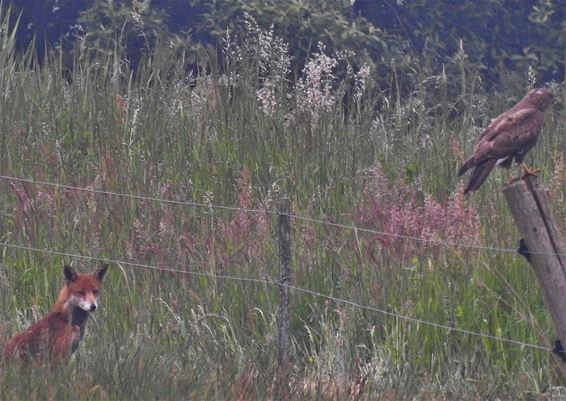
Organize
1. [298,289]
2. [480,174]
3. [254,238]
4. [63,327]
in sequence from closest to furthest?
[63,327] → [480,174] → [298,289] → [254,238]

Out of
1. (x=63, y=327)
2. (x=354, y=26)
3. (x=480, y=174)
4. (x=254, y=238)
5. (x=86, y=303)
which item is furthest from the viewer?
(x=354, y=26)

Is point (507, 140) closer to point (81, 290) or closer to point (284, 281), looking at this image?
point (284, 281)

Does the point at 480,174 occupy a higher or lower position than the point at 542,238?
higher

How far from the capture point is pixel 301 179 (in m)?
9.35

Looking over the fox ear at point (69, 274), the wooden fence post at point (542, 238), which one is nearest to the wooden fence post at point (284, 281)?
the fox ear at point (69, 274)

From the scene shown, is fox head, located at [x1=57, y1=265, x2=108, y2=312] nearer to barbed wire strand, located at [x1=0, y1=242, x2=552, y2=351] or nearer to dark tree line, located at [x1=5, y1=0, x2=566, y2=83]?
barbed wire strand, located at [x1=0, y1=242, x2=552, y2=351]

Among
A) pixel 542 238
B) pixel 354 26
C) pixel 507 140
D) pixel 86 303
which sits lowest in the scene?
pixel 86 303

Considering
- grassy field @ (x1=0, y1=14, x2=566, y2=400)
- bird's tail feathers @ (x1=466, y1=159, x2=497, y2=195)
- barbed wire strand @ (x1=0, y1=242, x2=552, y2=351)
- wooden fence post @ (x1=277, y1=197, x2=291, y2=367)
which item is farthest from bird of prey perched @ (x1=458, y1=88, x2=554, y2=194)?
wooden fence post @ (x1=277, y1=197, x2=291, y2=367)

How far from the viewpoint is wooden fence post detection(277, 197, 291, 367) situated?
7266 millimetres

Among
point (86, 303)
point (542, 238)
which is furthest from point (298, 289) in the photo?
point (542, 238)

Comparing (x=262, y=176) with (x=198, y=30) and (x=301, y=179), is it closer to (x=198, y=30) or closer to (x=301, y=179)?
(x=301, y=179)

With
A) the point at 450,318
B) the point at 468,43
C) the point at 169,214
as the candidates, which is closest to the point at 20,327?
the point at 169,214

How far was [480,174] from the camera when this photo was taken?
7.64 meters

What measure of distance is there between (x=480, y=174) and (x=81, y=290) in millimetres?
2332
